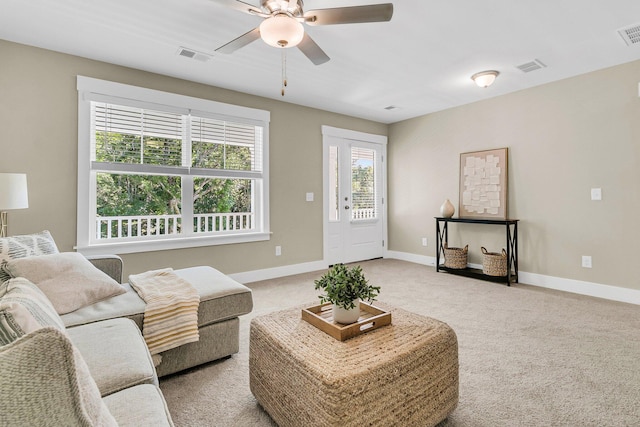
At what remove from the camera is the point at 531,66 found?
3264mm

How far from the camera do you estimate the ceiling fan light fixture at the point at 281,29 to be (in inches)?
72.7

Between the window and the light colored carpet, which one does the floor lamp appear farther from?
the light colored carpet

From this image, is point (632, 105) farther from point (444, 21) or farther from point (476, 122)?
point (444, 21)

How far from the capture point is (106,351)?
1.28 m

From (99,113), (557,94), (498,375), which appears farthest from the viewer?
(557,94)

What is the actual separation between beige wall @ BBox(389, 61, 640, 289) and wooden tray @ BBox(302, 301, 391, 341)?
128 inches

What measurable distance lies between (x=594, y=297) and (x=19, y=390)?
4518 mm

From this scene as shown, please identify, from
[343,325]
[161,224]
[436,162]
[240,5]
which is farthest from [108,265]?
[436,162]

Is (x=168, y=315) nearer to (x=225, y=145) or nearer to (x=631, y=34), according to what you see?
(x=225, y=145)

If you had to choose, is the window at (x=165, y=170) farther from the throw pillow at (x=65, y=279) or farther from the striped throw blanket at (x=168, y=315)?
the striped throw blanket at (x=168, y=315)

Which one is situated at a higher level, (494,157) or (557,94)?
(557,94)

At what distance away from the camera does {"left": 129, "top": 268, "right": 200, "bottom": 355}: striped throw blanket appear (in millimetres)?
1744

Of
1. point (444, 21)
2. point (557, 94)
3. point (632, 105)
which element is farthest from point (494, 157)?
point (444, 21)

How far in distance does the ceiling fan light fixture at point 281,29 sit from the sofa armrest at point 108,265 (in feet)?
6.21
